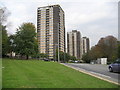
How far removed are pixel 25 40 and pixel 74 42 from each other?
234ft

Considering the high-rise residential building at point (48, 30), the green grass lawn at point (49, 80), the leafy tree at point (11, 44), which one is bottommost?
the green grass lawn at point (49, 80)

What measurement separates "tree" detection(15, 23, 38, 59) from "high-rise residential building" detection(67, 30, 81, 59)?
199ft

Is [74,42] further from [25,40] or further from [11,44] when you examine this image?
[25,40]

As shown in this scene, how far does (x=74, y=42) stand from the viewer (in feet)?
398

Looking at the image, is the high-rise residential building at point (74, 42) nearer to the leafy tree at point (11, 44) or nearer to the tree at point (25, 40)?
the tree at point (25, 40)

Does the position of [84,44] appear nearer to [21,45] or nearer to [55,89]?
[21,45]

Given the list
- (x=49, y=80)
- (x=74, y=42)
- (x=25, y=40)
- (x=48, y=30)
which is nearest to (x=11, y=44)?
(x=25, y=40)

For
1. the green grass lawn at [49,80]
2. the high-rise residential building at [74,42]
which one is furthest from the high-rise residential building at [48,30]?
the green grass lawn at [49,80]

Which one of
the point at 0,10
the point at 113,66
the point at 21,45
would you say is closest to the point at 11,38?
the point at 21,45

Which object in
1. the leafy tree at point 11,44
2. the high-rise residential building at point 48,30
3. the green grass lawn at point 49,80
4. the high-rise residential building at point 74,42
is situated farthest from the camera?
the high-rise residential building at point 48,30

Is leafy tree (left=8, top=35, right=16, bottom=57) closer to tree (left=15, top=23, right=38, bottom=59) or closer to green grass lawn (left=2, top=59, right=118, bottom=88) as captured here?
tree (left=15, top=23, right=38, bottom=59)

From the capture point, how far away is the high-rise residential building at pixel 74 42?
376 ft

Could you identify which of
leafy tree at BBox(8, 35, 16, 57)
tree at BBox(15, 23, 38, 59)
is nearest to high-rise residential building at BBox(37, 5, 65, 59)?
leafy tree at BBox(8, 35, 16, 57)

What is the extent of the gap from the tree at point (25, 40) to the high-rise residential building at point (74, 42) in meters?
60.7
